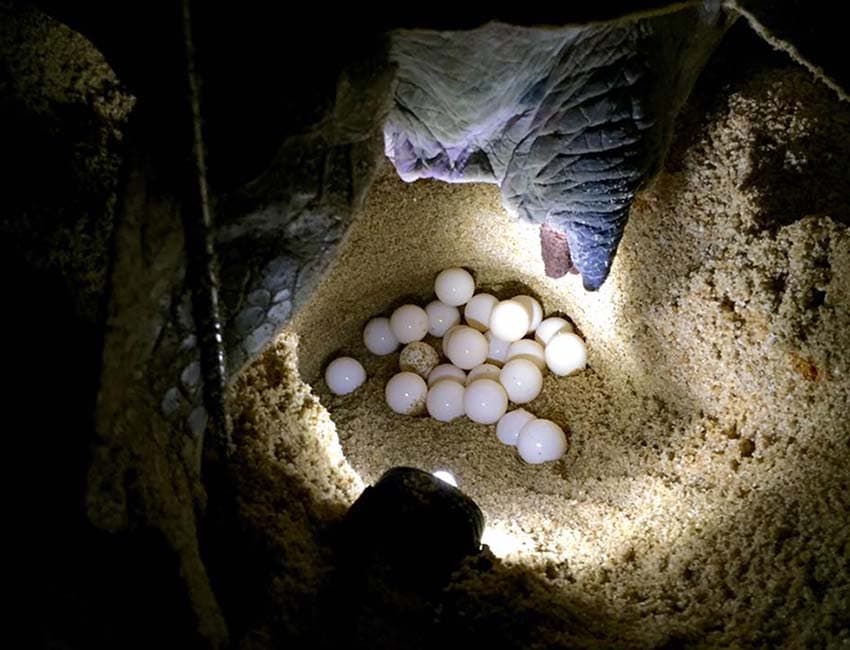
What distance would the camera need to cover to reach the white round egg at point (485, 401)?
2.31 m

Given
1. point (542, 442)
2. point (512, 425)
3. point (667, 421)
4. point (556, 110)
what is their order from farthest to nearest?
1. point (512, 425)
2. point (542, 442)
3. point (667, 421)
4. point (556, 110)

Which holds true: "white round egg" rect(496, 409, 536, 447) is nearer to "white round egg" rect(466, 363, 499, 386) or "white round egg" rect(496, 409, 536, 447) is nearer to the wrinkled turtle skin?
"white round egg" rect(466, 363, 499, 386)

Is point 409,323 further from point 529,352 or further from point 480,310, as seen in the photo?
point 529,352

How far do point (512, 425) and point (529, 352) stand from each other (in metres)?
0.26

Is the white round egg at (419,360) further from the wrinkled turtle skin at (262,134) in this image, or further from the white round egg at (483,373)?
the wrinkled turtle skin at (262,134)

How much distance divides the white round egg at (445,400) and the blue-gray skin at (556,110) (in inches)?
36.4

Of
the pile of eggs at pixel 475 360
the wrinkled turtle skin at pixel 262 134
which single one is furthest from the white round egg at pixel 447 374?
the wrinkled turtle skin at pixel 262 134

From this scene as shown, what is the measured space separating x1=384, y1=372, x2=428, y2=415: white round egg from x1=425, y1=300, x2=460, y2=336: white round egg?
9.5 inches

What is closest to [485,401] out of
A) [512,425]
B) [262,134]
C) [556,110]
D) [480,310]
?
[512,425]

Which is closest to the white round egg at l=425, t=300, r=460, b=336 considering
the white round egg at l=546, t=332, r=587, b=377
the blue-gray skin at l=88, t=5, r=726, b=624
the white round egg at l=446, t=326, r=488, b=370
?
the white round egg at l=446, t=326, r=488, b=370

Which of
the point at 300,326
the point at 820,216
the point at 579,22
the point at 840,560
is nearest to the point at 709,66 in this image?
the point at 820,216

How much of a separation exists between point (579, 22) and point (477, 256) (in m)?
1.62

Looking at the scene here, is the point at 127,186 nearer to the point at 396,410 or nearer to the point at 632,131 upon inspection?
the point at 632,131

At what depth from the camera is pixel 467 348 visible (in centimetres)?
240
